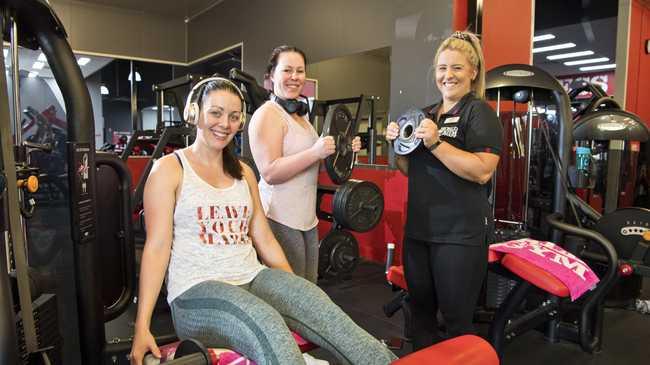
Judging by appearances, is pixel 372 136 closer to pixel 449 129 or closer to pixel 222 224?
pixel 449 129

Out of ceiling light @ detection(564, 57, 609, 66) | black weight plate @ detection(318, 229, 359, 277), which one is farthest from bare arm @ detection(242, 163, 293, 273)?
ceiling light @ detection(564, 57, 609, 66)

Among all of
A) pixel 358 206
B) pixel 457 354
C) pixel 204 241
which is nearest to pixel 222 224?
pixel 204 241

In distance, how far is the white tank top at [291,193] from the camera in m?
1.66

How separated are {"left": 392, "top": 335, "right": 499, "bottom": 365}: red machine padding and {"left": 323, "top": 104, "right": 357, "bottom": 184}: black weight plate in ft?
3.75

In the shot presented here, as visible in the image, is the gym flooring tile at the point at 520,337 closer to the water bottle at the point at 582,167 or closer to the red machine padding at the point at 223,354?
the red machine padding at the point at 223,354

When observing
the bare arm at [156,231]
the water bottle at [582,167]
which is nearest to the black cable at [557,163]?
the water bottle at [582,167]

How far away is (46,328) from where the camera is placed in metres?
1.27

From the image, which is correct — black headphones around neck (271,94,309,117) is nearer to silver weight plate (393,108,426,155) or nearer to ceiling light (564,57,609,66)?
silver weight plate (393,108,426,155)

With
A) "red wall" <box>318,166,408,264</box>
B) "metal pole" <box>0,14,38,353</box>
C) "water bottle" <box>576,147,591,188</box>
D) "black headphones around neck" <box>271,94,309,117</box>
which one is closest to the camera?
"metal pole" <box>0,14,38,353</box>

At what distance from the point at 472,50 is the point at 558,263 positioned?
103cm

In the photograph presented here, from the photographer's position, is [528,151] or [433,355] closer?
[433,355]

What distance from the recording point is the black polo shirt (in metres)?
1.53

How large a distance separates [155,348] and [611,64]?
27.9 ft

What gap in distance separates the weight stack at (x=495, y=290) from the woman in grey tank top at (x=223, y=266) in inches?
60.8
